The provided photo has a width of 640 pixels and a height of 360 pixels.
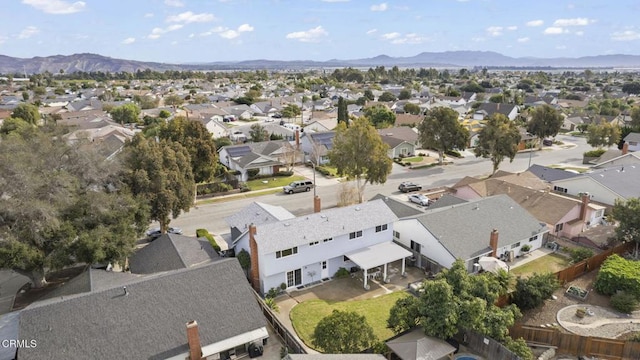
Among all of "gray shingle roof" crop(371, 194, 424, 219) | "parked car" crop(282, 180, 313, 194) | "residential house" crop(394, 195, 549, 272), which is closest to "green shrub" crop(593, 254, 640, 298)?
"residential house" crop(394, 195, 549, 272)

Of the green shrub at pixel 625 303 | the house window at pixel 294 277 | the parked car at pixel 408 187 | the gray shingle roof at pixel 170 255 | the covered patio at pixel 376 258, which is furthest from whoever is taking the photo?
the parked car at pixel 408 187

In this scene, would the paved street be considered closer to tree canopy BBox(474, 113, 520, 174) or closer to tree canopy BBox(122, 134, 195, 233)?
tree canopy BBox(474, 113, 520, 174)

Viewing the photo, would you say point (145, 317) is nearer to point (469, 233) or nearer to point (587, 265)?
point (469, 233)

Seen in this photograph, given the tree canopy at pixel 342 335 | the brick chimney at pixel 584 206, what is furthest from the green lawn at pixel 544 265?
the tree canopy at pixel 342 335

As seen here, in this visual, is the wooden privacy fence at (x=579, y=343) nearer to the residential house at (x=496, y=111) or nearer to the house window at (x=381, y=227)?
the house window at (x=381, y=227)

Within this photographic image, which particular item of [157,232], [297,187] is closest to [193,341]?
[157,232]

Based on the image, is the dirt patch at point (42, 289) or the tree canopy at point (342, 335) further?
the dirt patch at point (42, 289)

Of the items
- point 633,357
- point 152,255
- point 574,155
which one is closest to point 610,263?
point 633,357
